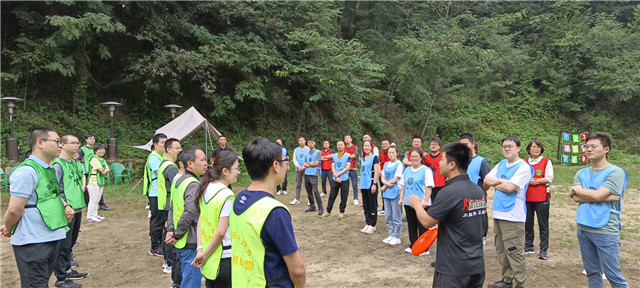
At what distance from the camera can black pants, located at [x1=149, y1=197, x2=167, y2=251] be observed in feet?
18.0

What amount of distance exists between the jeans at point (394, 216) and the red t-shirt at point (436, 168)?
0.71 meters

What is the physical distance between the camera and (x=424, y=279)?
4.84 metres

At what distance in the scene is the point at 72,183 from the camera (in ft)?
16.3

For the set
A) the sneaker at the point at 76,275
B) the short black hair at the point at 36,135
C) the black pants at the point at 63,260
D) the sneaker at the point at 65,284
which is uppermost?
the short black hair at the point at 36,135

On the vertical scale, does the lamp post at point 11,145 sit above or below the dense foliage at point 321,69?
below

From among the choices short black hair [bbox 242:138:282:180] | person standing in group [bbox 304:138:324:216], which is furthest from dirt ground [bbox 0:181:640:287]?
short black hair [bbox 242:138:282:180]

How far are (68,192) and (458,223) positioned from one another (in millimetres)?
4823

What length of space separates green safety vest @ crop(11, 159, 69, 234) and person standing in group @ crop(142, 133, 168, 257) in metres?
1.90

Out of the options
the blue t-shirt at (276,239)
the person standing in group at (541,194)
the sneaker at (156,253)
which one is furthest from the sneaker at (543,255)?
the sneaker at (156,253)

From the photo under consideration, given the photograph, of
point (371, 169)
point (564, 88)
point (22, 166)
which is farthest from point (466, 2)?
point (22, 166)

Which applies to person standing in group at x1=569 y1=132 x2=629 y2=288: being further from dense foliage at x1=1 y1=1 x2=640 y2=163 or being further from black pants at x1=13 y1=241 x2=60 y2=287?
dense foliage at x1=1 y1=1 x2=640 y2=163

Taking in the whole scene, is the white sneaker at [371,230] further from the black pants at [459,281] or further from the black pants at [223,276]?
the black pants at [223,276]

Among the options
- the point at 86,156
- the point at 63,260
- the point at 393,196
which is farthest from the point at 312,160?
the point at 63,260

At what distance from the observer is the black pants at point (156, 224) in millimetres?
5480
